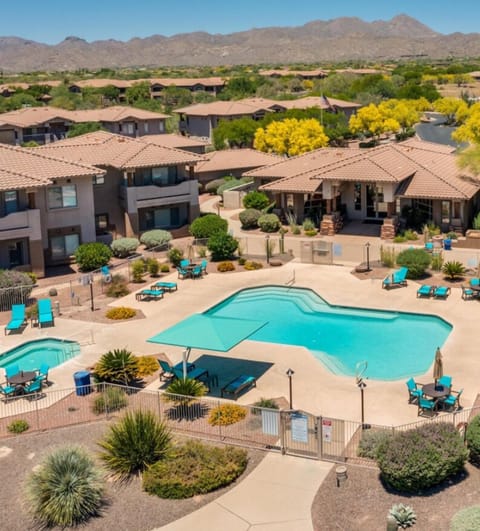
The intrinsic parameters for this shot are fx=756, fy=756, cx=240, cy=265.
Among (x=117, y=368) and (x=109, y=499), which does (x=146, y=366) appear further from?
(x=109, y=499)

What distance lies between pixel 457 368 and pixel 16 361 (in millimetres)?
14648

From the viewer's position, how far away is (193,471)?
16766 millimetres

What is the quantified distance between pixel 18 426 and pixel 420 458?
10.4 m

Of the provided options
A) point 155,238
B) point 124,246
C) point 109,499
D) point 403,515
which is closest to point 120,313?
point 124,246

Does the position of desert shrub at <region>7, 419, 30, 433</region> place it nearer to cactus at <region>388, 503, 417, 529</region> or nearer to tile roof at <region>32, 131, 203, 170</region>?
cactus at <region>388, 503, 417, 529</region>

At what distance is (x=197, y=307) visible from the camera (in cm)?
3064

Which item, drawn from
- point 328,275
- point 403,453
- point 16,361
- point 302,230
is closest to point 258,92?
point 302,230

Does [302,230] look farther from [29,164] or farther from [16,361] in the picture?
[16,361]

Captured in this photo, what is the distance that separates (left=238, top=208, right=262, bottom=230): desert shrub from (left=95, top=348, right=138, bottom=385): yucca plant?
77.7 feet

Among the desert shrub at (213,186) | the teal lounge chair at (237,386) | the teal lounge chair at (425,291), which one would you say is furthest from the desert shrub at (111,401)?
the desert shrub at (213,186)

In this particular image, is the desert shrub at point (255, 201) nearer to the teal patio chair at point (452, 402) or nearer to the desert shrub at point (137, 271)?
the desert shrub at point (137, 271)

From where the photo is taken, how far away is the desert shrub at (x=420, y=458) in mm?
15656

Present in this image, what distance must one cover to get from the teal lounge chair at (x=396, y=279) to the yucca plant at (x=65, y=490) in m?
19.0

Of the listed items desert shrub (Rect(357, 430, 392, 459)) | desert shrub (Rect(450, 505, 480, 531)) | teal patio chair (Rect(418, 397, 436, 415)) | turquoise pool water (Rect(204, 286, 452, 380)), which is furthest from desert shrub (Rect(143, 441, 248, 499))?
turquoise pool water (Rect(204, 286, 452, 380))
